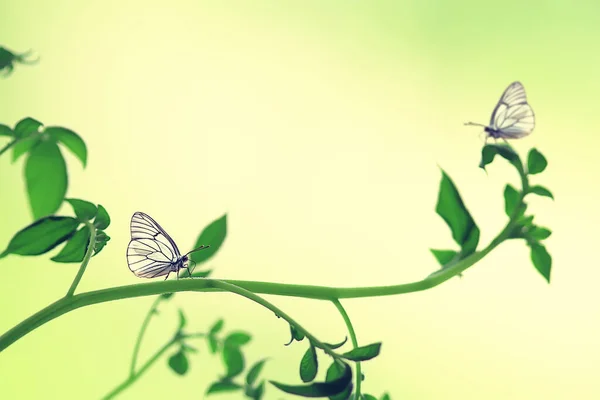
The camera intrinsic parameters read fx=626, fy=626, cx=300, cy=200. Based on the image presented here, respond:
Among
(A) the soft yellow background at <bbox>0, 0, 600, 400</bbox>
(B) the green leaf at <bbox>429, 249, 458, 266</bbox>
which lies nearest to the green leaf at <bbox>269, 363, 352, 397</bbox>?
(B) the green leaf at <bbox>429, 249, 458, 266</bbox>

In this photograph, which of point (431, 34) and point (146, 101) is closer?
point (146, 101)

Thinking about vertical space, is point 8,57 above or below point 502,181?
below

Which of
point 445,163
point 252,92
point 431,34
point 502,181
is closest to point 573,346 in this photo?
point 502,181

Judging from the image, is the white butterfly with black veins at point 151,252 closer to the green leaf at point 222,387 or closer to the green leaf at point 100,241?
the green leaf at point 100,241

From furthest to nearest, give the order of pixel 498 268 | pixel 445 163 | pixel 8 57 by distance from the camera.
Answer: pixel 445 163, pixel 498 268, pixel 8 57

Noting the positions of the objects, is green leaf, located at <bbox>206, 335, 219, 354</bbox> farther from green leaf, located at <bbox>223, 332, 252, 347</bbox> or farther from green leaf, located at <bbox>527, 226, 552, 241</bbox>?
green leaf, located at <bbox>527, 226, 552, 241</bbox>

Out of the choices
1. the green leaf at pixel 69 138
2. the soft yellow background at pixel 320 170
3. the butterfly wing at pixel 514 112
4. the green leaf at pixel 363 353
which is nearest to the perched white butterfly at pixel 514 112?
the butterfly wing at pixel 514 112

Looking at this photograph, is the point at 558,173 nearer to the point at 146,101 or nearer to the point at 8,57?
the point at 146,101

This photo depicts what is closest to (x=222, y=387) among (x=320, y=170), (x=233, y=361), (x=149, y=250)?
(x=233, y=361)
